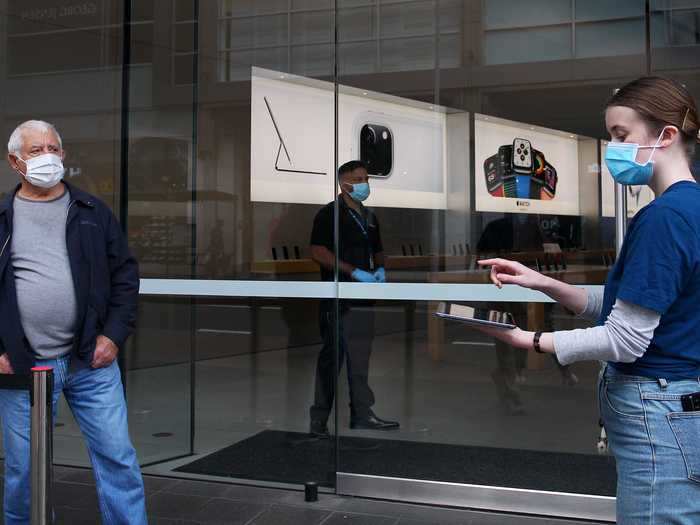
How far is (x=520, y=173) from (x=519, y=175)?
14 mm

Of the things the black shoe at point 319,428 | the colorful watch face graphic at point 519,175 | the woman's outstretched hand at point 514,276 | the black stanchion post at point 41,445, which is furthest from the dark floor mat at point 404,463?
the woman's outstretched hand at point 514,276

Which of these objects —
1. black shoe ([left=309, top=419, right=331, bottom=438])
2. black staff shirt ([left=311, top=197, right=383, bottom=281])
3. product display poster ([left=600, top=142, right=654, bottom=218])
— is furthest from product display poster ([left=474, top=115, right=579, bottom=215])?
Answer: black shoe ([left=309, top=419, right=331, bottom=438])

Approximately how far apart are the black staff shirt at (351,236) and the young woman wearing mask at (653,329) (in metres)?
3.08

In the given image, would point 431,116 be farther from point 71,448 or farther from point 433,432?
point 71,448

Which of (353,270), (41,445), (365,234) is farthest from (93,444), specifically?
(365,234)

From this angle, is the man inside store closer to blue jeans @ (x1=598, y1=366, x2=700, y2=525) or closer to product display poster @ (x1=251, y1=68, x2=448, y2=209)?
product display poster @ (x1=251, y1=68, x2=448, y2=209)

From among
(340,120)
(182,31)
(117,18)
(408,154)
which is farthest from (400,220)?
(117,18)

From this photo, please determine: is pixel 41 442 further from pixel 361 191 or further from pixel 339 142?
pixel 339 142

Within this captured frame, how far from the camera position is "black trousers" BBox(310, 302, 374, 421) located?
5422 millimetres

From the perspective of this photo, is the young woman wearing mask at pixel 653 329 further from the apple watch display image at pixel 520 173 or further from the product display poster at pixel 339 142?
the product display poster at pixel 339 142

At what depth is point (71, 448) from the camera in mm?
6090

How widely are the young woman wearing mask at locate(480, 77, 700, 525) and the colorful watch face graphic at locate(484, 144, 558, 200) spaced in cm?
276

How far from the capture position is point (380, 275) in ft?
17.4

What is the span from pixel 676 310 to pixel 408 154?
330cm
